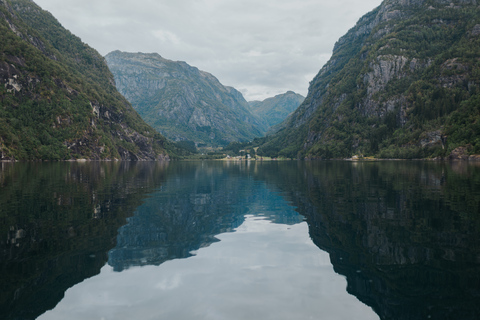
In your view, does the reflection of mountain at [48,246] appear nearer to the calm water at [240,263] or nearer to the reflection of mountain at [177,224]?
the calm water at [240,263]

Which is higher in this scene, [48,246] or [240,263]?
[48,246]

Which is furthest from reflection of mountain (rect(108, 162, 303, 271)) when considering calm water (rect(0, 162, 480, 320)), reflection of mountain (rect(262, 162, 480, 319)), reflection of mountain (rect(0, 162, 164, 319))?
reflection of mountain (rect(262, 162, 480, 319))

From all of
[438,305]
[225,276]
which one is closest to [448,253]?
[438,305]

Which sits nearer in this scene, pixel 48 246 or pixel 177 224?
pixel 48 246

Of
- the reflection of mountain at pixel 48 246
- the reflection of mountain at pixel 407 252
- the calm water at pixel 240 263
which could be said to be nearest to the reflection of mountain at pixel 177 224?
the calm water at pixel 240 263

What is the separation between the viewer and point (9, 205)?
27.9 metres

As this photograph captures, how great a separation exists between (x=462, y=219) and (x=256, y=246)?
1704cm

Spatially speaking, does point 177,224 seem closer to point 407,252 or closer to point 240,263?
point 240,263

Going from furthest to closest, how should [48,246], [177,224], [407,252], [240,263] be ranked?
[177,224]
[48,246]
[407,252]
[240,263]

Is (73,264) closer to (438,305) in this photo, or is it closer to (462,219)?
(438,305)

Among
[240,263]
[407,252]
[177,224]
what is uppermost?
[407,252]

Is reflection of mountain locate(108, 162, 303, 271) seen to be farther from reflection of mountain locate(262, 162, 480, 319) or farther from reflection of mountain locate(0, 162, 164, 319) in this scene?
reflection of mountain locate(262, 162, 480, 319)

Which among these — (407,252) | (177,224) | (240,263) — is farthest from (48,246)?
(407,252)

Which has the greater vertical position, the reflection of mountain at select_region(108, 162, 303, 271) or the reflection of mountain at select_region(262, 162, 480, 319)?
the reflection of mountain at select_region(262, 162, 480, 319)
